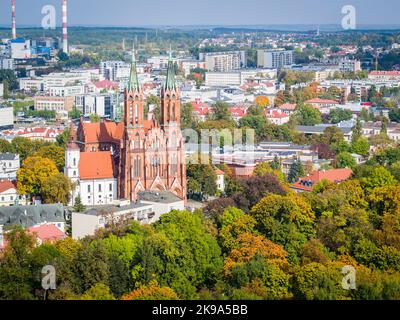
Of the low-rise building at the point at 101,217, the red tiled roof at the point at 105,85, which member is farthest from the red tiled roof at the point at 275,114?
the low-rise building at the point at 101,217

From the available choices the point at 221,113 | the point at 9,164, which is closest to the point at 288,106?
the point at 221,113

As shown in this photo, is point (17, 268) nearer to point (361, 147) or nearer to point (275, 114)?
point (361, 147)

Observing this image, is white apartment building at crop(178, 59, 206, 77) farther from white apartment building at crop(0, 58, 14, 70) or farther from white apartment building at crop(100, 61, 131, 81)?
white apartment building at crop(0, 58, 14, 70)

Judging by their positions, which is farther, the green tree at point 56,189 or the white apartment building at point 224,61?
the white apartment building at point 224,61

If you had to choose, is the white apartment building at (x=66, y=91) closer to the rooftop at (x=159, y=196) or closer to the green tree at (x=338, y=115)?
the green tree at (x=338, y=115)

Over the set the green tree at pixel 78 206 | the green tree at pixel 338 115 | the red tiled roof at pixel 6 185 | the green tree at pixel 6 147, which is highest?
the green tree at pixel 338 115

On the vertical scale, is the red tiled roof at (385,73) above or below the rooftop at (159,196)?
above
